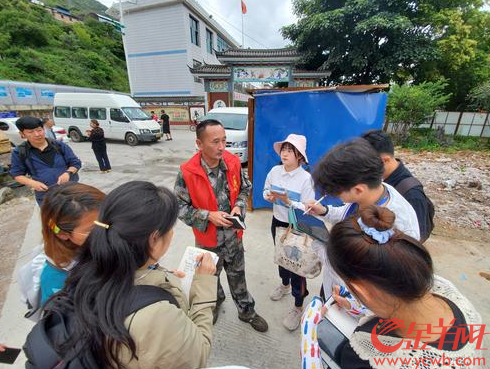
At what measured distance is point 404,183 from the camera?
159 cm

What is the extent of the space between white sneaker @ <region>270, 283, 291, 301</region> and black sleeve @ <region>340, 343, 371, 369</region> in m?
1.51

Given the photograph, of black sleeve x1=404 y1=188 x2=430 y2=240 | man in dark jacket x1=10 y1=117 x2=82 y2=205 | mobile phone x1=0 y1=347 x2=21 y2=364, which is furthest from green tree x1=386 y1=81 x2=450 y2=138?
mobile phone x1=0 y1=347 x2=21 y2=364

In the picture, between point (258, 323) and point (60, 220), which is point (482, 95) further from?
point (60, 220)

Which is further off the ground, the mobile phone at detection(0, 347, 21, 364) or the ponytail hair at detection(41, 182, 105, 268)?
the ponytail hair at detection(41, 182, 105, 268)

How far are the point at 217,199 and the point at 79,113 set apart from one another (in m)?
13.0

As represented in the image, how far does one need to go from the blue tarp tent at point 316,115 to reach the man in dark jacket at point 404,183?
79.2 inches

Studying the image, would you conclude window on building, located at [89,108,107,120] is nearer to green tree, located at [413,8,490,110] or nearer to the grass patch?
the grass patch

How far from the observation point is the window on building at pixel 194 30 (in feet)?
56.2

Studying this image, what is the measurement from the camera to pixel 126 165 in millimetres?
7711

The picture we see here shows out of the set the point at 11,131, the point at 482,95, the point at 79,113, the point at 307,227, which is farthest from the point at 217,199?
the point at 482,95

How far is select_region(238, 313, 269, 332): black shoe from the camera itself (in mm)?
2033

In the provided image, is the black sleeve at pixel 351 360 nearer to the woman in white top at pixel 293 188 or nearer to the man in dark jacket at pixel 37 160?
the woman in white top at pixel 293 188

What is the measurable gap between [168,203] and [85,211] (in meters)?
0.54

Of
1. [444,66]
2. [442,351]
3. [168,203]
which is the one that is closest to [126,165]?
[168,203]
